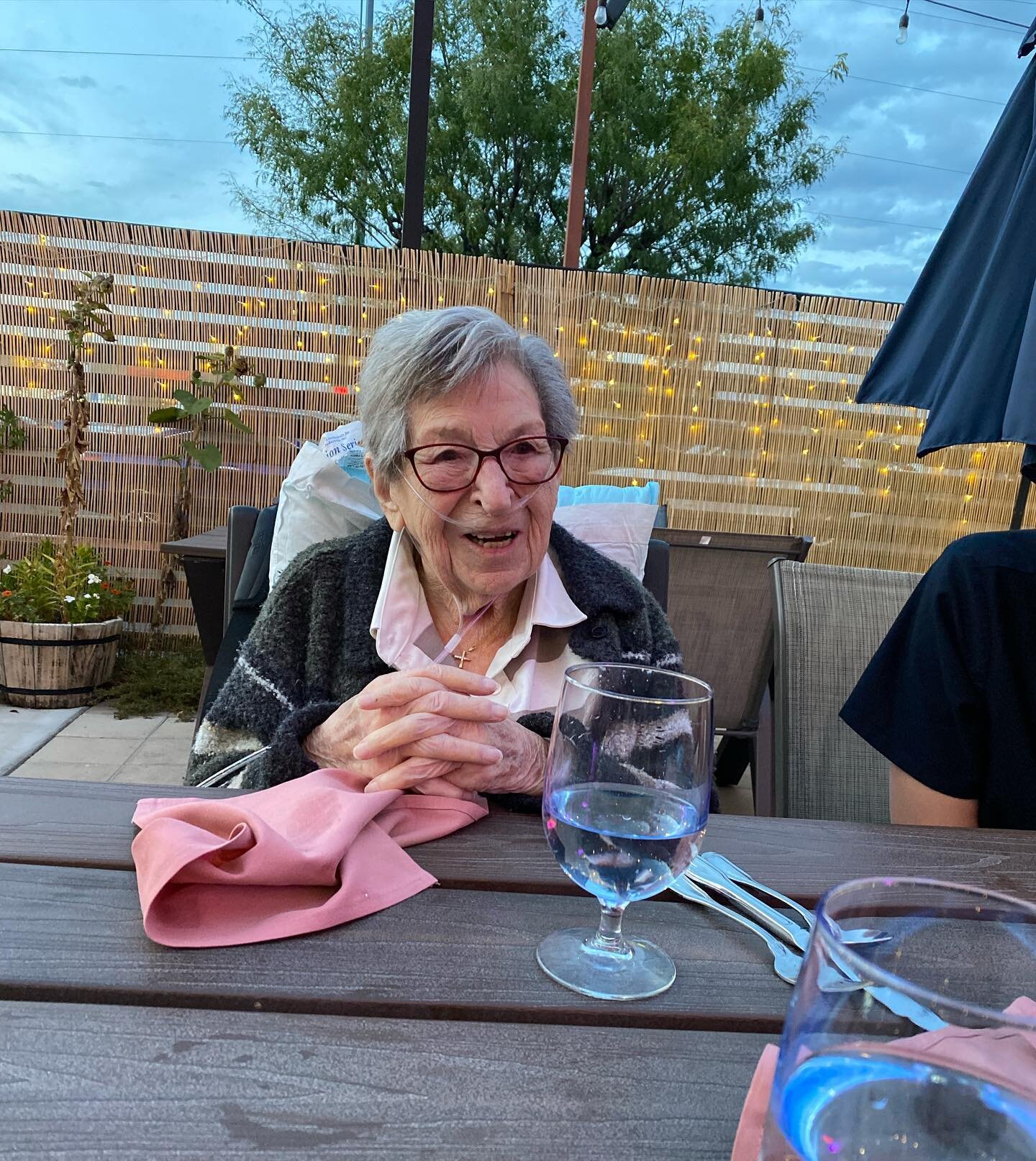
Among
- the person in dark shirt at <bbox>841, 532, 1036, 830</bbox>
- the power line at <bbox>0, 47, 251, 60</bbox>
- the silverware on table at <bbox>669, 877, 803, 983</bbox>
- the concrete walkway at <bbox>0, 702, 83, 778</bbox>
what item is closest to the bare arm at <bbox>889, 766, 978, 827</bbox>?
the person in dark shirt at <bbox>841, 532, 1036, 830</bbox>

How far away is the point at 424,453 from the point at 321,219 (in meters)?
13.1

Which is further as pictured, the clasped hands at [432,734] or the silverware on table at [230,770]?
the silverware on table at [230,770]

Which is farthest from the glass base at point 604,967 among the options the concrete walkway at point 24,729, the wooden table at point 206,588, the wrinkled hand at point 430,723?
the concrete walkway at point 24,729

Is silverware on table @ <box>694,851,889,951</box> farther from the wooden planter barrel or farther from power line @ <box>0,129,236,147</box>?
power line @ <box>0,129,236,147</box>

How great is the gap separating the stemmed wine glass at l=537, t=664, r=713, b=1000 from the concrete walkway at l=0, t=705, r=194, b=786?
2866 mm

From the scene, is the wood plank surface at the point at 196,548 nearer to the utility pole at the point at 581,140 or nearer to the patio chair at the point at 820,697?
the patio chair at the point at 820,697

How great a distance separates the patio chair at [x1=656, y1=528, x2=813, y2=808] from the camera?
3.10 m

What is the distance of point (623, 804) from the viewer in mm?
668

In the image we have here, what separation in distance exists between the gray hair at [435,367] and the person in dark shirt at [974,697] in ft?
2.46

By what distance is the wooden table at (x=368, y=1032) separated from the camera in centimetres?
47

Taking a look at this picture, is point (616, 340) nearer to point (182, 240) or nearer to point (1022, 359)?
point (182, 240)

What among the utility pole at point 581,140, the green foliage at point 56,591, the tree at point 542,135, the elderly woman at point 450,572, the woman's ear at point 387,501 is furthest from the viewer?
the tree at point 542,135

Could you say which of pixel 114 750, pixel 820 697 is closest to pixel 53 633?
pixel 114 750

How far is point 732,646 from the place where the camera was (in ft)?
11.0
